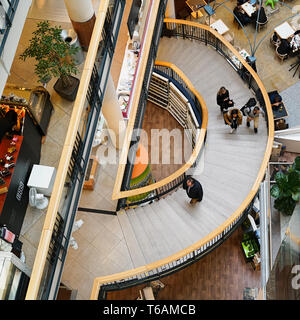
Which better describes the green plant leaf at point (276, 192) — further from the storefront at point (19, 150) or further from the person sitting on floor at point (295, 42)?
the person sitting on floor at point (295, 42)

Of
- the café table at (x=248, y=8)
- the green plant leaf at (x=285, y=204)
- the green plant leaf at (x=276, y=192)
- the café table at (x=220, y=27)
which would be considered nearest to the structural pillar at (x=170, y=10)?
the café table at (x=220, y=27)

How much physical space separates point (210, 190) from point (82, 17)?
6001 mm

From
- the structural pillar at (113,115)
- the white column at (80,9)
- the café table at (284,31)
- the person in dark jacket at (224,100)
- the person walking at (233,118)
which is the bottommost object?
the structural pillar at (113,115)

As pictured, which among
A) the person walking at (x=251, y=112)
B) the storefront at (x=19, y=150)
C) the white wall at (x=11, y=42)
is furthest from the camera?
the person walking at (x=251, y=112)

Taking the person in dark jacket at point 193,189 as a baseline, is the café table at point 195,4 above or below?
above

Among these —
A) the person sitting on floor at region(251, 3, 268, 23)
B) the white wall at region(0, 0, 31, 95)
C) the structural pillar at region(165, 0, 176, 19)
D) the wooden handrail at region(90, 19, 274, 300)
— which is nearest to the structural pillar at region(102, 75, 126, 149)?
the white wall at region(0, 0, 31, 95)

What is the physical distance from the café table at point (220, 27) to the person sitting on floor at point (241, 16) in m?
0.60

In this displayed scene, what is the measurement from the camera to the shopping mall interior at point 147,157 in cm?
969

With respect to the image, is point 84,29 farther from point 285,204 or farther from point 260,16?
point 260,16

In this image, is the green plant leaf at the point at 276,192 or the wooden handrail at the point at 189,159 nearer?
the green plant leaf at the point at 276,192

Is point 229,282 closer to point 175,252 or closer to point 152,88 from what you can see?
point 175,252

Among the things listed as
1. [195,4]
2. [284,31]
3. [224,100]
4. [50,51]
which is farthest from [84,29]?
[284,31]
